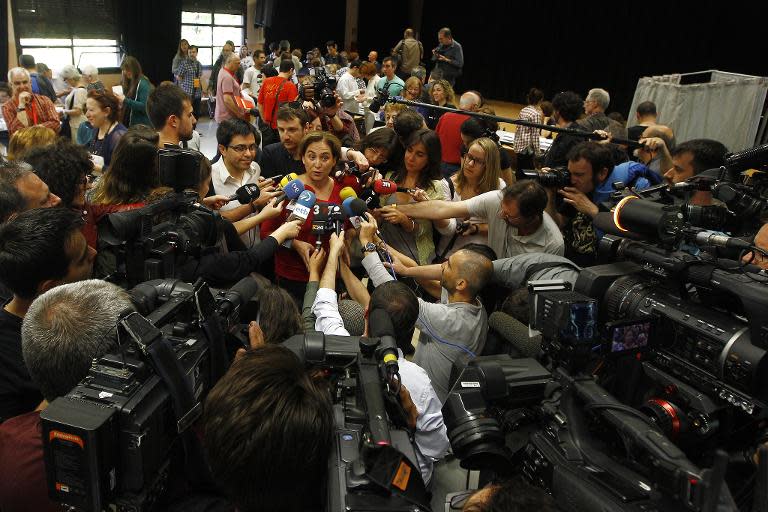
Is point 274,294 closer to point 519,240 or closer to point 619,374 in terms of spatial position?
point 619,374

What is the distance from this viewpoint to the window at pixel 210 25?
36.4 feet

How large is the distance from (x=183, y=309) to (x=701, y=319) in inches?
49.4

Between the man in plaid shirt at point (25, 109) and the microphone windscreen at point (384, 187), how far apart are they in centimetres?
297

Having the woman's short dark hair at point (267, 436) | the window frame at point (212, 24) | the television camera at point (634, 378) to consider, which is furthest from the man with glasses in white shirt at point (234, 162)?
the window frame at point (212, 24)

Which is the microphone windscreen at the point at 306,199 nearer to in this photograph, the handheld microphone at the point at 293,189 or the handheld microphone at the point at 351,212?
the handheld microphone at the point at 293,189

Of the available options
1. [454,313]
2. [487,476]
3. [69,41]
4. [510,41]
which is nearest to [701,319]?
[487,476]

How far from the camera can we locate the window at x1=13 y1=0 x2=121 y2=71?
8406 millimetres

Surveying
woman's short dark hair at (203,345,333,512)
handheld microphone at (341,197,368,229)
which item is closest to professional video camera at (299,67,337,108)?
handheld microphone at (341,197,368,229)

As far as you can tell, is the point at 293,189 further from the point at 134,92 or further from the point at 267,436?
the point at 134,92

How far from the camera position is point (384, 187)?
274 cm

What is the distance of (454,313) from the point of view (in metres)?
2.09

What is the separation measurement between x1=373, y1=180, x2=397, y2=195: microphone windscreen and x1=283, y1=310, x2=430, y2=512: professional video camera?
1.38m

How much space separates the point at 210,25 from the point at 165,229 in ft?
36.6

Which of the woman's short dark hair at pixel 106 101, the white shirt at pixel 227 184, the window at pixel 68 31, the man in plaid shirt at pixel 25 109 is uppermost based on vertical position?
the window at pixel 68 31
